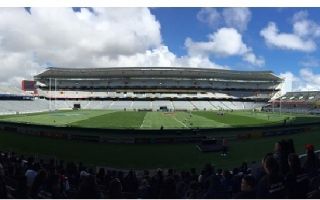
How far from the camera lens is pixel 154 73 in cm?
12444

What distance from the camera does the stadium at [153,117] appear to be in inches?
961

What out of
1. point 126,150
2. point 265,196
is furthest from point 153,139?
point 265,196

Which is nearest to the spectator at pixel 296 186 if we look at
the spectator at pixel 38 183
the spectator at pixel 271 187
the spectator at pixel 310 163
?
the spectator at pixel 271 187

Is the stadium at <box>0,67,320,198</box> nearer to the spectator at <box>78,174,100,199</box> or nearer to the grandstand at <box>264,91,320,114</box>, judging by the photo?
the grandstand at <box>264,91,320,114</box>

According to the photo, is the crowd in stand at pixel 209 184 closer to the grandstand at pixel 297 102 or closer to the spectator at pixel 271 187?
the spectator at pixel 271 187

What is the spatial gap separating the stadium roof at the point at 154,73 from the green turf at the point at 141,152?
3673 inches

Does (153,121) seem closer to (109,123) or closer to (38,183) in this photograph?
(109,123)

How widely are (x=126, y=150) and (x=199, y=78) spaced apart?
105603 millimetres

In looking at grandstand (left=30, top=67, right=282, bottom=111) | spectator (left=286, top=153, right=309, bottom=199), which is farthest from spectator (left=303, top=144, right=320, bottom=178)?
grandstand (left=30, top=67, right=282, bottom=111)

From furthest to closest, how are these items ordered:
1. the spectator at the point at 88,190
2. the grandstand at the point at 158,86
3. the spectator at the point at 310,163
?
1. the grandstand at the point at 158,86
2. the spectator at the point at 310,163
3. the spectator at the point at 88,190

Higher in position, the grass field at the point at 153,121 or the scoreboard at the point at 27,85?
the scoreboard at the point at 27,85

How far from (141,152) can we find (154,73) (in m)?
100

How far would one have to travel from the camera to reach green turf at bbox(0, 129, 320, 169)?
21.4 meters

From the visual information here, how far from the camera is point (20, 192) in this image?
8750 millimetres
